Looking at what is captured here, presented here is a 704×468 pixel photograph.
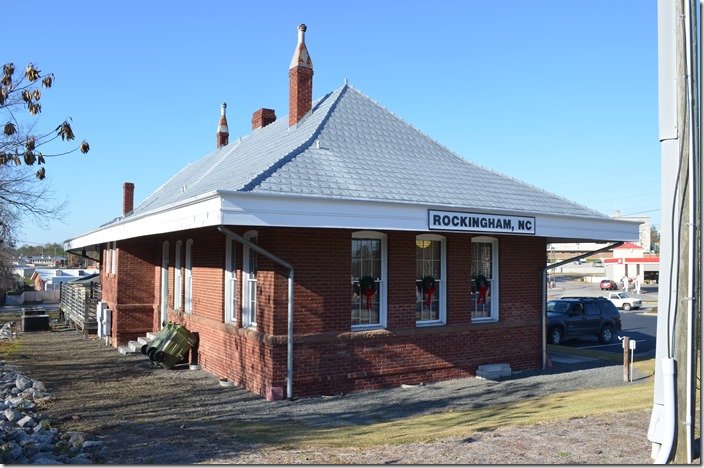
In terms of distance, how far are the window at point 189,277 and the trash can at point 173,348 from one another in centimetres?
134

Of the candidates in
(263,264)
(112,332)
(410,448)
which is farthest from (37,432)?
(112,332)

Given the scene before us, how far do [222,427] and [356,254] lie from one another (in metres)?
4.42

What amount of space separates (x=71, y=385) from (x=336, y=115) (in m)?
8.46

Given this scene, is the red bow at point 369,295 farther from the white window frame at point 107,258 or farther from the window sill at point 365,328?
the white window frame at point 107,258

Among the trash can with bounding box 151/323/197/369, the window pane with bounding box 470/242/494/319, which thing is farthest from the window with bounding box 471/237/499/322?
the trash can with bounding box 151/323/197/369

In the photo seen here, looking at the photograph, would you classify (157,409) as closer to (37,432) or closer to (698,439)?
(37,432)

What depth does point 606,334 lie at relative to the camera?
23250 mm

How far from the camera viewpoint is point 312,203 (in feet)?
33.2

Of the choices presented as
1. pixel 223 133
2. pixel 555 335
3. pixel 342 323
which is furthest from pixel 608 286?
pixel 342 323

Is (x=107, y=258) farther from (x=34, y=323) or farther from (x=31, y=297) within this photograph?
(x=31, y=297)

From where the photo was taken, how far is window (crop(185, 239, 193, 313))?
16.2 metres

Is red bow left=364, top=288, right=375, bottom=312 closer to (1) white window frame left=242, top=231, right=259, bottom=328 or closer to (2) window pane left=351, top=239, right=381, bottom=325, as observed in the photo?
(2) window pane left=351, top=239, right=381, bottom=325

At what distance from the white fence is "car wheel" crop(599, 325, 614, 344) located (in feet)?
152

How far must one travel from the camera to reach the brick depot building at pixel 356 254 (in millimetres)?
10898
